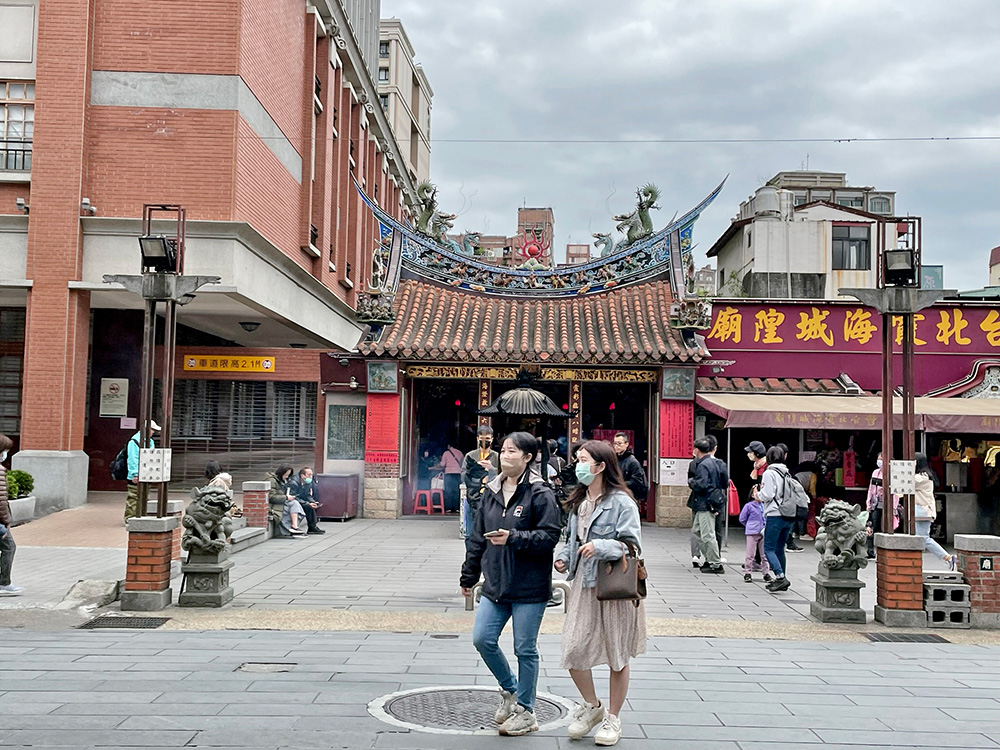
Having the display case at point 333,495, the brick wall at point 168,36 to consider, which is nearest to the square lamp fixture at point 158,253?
the display case at point 333,495

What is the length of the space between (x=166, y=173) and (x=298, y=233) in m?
5.85

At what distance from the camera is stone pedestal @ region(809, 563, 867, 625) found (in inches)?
349

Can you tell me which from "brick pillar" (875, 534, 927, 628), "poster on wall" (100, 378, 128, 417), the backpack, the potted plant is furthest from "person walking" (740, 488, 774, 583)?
"poster on wall" (100, 378, 128, 417)

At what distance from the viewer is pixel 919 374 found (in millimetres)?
17859

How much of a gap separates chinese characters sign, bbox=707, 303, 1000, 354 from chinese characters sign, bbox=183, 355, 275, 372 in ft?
29.1

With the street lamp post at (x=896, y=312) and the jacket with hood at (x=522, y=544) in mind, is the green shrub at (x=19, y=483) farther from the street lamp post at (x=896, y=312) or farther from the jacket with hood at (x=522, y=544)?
the street lamp post at (x=896, y=312)

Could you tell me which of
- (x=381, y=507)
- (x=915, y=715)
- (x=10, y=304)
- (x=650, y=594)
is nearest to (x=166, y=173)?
(x=10, y=304)

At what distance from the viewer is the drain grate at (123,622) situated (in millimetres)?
8117

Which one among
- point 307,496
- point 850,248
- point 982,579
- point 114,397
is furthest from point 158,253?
point 850,248

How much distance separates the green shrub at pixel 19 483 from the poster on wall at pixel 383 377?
5.86m

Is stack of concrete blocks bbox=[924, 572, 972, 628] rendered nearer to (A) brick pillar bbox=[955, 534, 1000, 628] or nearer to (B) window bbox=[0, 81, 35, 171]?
(A) brick pillar bbox=[955, 534, 1000, 628]

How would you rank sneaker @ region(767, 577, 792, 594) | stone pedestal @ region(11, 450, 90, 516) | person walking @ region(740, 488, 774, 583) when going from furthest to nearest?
stone pedestal @ region(11, 450, 90, 516), person walking @ region(740, 488, 774, 583), sneaker @ region(767, 577, 792, 594)

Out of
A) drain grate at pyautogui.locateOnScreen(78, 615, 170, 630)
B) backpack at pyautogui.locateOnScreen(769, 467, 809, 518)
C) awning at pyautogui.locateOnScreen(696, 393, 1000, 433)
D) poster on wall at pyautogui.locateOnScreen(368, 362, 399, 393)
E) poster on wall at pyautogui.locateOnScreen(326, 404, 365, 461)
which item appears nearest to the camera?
drain grate at pyautogui.locateOnScreen(78, 615, 170, 630)

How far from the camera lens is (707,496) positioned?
11570mm
